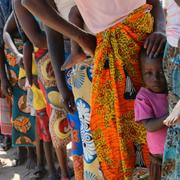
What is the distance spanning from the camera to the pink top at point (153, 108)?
7.22ft

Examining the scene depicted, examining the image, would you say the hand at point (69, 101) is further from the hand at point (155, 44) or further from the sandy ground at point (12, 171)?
the sandy ground at point (12, 171)

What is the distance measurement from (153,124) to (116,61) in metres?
0.36

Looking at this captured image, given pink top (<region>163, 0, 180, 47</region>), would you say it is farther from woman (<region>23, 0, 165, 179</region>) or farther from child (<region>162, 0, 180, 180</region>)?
woman (<region>23, 0, 165, 179</region>)

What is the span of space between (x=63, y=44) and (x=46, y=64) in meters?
0.45

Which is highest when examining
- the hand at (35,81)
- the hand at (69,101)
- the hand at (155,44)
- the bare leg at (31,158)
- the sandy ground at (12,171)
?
the hand at (155,44)

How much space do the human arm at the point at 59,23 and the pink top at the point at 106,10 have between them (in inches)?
2.9

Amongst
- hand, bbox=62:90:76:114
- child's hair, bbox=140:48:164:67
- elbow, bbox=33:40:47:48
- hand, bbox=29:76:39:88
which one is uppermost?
elbow, bbox=33:40:47:48

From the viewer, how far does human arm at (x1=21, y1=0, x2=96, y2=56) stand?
90.7 inches

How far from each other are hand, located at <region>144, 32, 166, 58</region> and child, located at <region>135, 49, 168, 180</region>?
27 millimetres

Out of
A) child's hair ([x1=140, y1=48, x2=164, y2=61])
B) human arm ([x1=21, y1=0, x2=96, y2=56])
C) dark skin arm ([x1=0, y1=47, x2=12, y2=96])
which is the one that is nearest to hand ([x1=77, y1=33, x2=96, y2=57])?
human arm ([x1=21, y1=0, x2=96, y2=56])

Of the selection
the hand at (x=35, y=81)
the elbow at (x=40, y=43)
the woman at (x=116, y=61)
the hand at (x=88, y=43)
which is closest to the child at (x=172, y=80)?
the woman at (x=116, y=61)

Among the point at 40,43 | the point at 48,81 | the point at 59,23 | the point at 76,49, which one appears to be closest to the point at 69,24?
the point at 59,23

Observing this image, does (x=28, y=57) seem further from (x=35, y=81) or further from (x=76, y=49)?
(x=76, y=49)

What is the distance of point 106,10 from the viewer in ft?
7.55
